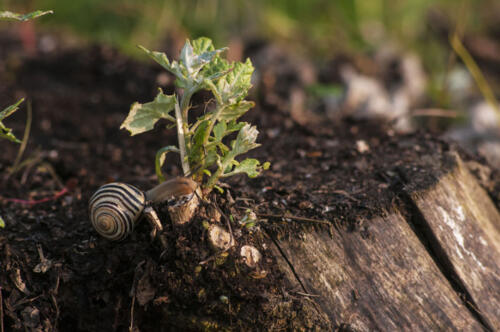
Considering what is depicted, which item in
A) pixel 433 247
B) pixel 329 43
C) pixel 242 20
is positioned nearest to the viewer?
pixel 433 247

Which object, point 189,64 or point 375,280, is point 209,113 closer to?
point 189,64

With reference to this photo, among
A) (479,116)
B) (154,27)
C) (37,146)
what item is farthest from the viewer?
(154,27)

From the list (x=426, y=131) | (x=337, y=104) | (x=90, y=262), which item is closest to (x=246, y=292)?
(x=90, y=262)

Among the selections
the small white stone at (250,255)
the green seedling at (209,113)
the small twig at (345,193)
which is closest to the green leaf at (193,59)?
the green seedling at (209,113)

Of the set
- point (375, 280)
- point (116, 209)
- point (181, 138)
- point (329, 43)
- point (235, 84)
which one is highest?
point (235, 84)

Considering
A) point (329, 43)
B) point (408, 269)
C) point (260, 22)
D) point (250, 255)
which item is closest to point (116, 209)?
point (250, 255)

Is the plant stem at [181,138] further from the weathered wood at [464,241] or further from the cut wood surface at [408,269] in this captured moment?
the weathered wood at [464,241]

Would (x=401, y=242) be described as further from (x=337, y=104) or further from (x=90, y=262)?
(x=337, y=104)
